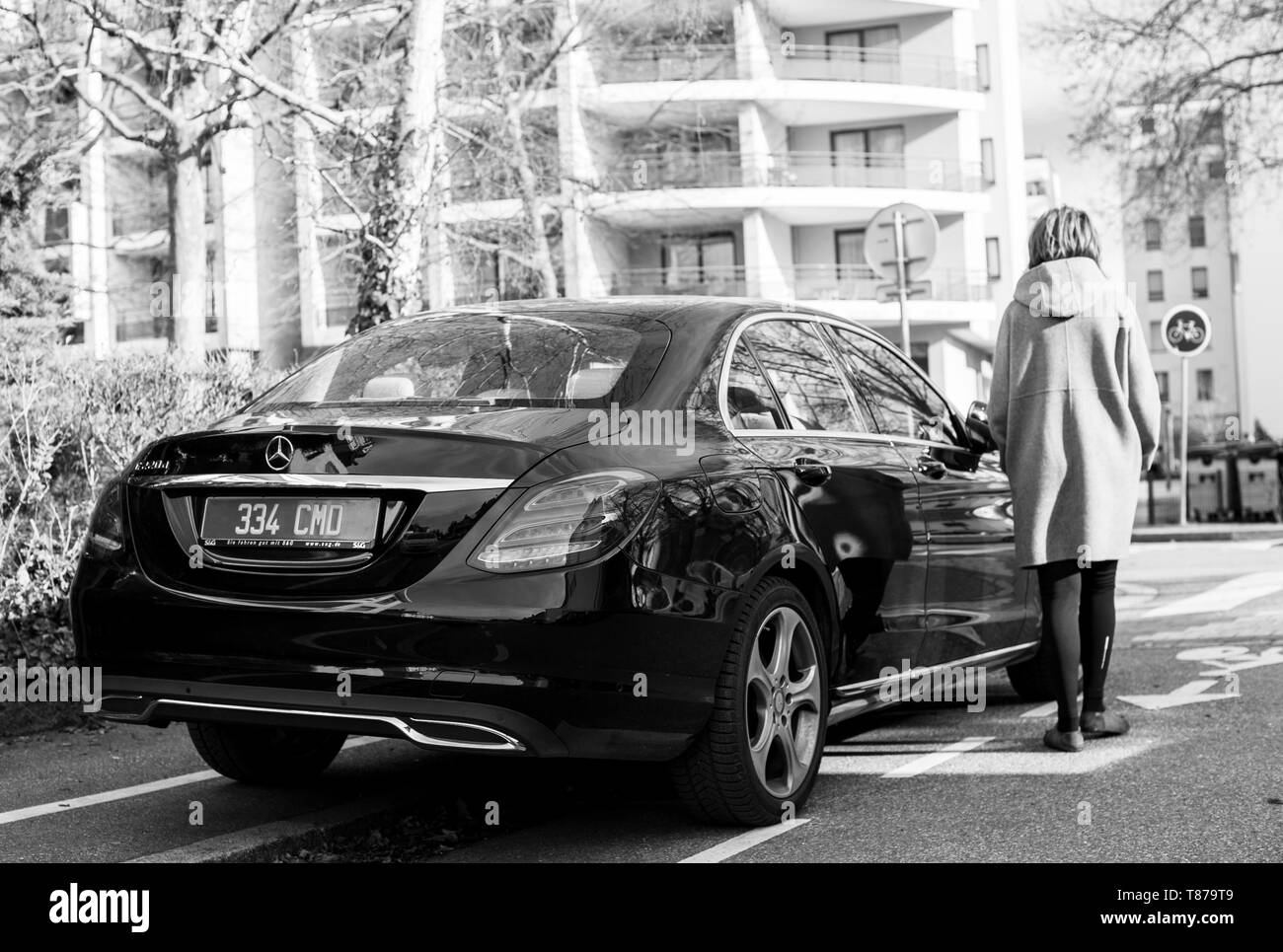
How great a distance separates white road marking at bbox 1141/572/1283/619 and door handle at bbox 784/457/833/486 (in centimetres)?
583

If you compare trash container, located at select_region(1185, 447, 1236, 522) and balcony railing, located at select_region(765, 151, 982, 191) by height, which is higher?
balcony railing, located at select_region(765, 151, 982, 191)

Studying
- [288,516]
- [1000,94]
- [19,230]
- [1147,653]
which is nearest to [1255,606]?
[1147,653]

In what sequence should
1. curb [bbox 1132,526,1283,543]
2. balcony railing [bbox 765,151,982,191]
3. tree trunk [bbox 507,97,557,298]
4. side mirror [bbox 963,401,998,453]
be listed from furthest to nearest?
balcony railing [bbox 765,151,982,191] < tree trunk [bbox 507,97,557,298] < curb [bbox 1132,526,1283,543] < side mirror [bbox 963,401,998,453]

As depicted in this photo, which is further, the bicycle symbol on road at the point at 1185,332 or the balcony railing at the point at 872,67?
the balcony railing at the point at 872,67

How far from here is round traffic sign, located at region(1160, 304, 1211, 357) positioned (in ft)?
61.6

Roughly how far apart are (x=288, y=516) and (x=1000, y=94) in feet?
165

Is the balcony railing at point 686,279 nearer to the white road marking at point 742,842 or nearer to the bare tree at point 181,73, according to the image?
the bare tree at point 181,73

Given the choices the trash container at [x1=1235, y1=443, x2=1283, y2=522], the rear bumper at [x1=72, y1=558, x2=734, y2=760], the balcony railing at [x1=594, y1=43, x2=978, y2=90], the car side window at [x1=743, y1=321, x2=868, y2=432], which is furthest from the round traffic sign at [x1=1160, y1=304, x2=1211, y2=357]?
the balcony railing at [x1=594, y1=43, x2=978, y2=90]

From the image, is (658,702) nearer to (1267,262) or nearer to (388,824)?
(388,824)

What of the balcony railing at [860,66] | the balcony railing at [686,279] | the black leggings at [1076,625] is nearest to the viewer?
the black leggings at [1076,625]

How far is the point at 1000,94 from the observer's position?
2007 inches

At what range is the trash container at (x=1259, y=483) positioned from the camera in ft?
69.4

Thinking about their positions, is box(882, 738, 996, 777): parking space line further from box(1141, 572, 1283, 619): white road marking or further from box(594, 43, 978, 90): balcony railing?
box(594, 43, 978, 90): balcony railing

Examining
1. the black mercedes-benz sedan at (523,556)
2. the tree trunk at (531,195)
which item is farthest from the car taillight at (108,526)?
the tree trunk at (531,195)
